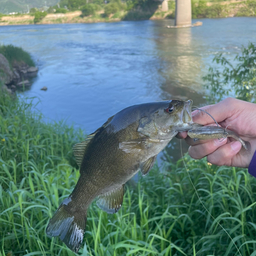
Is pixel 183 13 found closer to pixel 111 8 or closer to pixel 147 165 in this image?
pixel 111 8

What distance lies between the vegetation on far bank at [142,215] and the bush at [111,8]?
122ft

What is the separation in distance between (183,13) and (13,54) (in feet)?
69.4

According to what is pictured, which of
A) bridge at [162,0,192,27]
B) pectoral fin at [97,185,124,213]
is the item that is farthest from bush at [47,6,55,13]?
pectoral fin at [97,185,124,213]

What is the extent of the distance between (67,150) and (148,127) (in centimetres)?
332

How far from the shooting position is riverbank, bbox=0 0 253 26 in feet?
97.6

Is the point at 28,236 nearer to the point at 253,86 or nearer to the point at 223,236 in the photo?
the point at 223,236

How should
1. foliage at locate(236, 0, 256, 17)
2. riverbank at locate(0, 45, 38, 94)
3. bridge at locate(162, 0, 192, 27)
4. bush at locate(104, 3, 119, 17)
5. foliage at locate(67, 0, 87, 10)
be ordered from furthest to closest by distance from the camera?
1. foliage at locate(67, 0, 87, 10)
2. bush at locate(104, 3, 119, 17)
3. bridge at locate(162, 0, 192, 27)
4. foliage at locate(236, 0, 256, 17)
5. riverbank at locate(0, 45, 38, 94)

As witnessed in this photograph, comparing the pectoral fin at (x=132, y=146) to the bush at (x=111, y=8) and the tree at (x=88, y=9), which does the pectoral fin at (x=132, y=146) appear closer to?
the bush at (x=111, y=8)

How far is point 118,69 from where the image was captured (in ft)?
44.2

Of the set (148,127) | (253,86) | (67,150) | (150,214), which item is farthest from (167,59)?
(148,127)

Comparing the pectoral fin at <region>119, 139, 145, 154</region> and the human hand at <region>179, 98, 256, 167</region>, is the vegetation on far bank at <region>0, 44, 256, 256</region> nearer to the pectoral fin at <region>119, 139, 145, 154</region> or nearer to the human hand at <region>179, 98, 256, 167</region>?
the human hand at <region>179, 98, 256, 167</region>

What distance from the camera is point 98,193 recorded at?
1.19 meters

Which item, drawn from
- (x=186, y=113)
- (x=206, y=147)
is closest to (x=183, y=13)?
(x=206, y=147)

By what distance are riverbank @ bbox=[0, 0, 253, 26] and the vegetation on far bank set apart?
29006 millimetres
